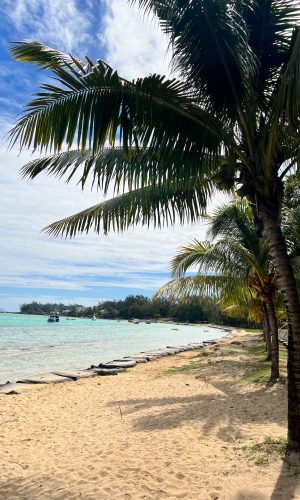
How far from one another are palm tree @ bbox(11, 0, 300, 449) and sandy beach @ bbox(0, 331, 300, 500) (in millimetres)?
839

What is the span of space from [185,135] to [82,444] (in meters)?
4.54

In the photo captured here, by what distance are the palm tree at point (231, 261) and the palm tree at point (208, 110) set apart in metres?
5.19

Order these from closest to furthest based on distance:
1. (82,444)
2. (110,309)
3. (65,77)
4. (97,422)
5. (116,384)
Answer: (65,77) → (82,444) → (97,422) → (116,384) → (110,309)

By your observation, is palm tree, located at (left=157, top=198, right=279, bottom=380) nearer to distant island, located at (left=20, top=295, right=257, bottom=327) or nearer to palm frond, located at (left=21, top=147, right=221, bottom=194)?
palm frond, located at (left=21, top=147, right=221, bottom=194)

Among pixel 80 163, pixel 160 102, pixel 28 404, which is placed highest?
pixel 160 102

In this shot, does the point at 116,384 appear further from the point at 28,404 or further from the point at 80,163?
the point at 80,163

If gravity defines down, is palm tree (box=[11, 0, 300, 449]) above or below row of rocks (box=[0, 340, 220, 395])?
above

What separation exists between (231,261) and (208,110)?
610 centimetres

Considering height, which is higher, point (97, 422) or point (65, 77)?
point (65, 77)

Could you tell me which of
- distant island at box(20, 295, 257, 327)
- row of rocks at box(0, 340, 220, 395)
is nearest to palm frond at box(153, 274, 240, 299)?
row of rocks at box(0, 340, 220, 395)

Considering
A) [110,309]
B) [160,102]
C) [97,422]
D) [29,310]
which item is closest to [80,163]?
[160,102]

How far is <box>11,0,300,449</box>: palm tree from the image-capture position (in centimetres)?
406

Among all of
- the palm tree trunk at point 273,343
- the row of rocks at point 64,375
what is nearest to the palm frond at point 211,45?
the palm tree trunk at point 273,343

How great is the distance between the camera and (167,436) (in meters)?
6.11
